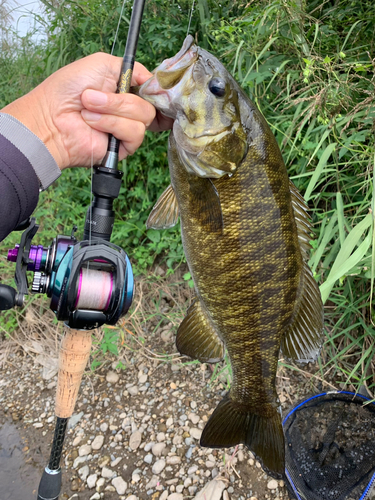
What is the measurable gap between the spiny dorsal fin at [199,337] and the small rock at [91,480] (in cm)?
151

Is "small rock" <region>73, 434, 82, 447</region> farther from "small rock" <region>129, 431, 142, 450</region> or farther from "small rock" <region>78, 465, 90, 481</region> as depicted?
"small rock" <region>129, 431, 142, 450</region>

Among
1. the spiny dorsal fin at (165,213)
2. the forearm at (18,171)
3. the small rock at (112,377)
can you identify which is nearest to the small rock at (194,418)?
the small rock at (112,377)

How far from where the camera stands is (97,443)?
99.3 inches

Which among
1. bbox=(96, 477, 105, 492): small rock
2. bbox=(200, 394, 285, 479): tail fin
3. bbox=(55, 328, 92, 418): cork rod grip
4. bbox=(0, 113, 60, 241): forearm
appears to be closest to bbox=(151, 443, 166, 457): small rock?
bbox=(96, 477, 105, 492): small rock

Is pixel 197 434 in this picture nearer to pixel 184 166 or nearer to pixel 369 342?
pixel 369 342

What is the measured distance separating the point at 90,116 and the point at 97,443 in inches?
90.2

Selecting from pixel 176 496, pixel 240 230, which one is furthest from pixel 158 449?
pixel 240 230

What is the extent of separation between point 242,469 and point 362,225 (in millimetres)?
1730

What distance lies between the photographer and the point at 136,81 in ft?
5.17

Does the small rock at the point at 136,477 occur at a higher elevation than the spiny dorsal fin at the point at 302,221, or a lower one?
lower

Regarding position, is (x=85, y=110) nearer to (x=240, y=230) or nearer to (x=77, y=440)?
(x=240, y=230)

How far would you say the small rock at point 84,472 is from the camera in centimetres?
236

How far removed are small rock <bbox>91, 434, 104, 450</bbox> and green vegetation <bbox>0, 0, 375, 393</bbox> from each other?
137cm

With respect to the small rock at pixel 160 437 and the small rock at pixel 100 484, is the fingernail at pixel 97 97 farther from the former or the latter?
the small rock at pixel 100 484
